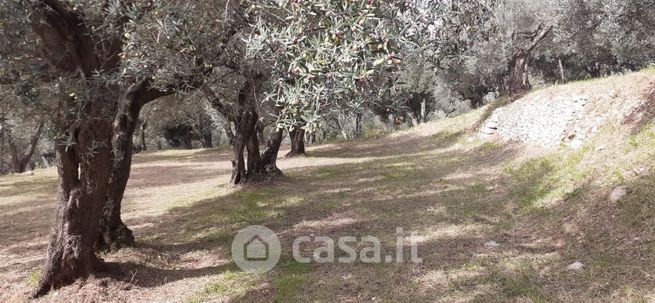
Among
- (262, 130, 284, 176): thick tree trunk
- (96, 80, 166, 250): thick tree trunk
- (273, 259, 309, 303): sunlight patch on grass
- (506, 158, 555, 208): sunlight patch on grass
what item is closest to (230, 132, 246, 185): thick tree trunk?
(262, 130, 284, 176): thick tree trunk

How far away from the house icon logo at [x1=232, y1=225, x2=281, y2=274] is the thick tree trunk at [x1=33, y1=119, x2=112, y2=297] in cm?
286

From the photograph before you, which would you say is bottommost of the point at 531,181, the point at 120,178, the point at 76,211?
the point at 531,181

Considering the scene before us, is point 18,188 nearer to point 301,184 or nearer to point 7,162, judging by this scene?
point 301,184

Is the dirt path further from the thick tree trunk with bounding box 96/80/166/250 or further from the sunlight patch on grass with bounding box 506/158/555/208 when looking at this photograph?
→ the thick tree trunk with bounding box 96/80/166/250

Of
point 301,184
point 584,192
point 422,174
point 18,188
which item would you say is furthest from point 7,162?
point 584,192

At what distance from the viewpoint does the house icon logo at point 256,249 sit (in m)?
9.33

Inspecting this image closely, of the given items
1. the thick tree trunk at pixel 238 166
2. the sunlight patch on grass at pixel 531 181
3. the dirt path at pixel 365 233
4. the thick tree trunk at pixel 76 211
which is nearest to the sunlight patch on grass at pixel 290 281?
the dirt path at pixel 365 233

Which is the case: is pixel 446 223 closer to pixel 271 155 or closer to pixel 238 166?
pixel 271 155

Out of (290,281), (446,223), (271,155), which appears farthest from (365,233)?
(271,155)

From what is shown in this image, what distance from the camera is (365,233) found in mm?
10891

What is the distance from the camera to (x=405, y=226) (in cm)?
1123

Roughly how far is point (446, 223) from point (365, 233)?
1964 millimetres

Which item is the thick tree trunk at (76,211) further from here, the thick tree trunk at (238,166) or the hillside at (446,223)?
the thick tree trunk at (238,166)

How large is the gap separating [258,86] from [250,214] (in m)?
4.43
